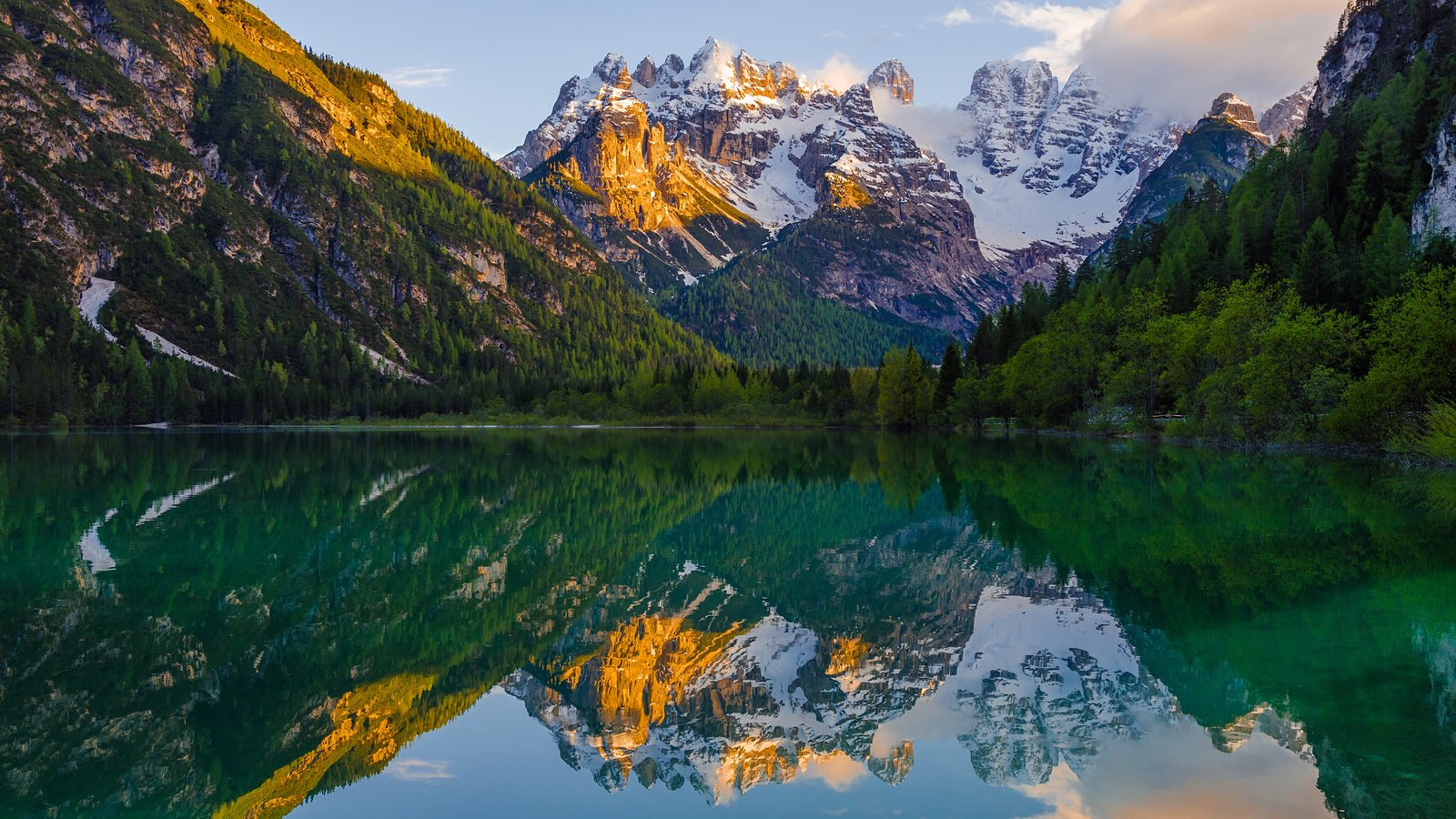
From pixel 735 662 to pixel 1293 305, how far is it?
60.0 metres

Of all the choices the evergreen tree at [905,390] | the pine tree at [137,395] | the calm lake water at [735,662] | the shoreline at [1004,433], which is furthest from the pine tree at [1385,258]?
the pine tree at [137,395]

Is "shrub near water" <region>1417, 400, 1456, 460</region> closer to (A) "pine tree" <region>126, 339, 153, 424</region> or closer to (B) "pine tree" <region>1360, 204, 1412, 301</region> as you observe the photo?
(B) "pine tree" <region>1360, 204, 1412, 301</region>

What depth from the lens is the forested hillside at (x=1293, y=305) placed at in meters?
49.2

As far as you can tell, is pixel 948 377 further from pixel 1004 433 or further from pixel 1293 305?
pixel 1293 305

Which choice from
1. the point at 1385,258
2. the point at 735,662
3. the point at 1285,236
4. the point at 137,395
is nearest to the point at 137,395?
the point at 137,395

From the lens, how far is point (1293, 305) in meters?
61.8

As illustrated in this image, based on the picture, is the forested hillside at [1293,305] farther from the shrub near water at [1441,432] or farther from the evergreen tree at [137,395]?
the evergreen tree at [137,395]

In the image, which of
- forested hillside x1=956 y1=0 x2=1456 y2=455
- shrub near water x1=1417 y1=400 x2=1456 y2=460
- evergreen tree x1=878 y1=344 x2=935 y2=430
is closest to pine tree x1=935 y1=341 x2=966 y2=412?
evergreen tree x1=878 y1=344 x2=935 y2=430

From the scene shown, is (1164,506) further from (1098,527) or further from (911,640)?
(911,640)

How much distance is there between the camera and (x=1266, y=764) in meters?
9.91

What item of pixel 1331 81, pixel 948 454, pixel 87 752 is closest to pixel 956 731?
pixel 87 752

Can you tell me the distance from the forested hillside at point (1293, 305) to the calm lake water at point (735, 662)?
882 inches

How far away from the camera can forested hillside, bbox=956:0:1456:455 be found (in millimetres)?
49250

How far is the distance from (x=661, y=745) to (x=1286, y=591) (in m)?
12.7
